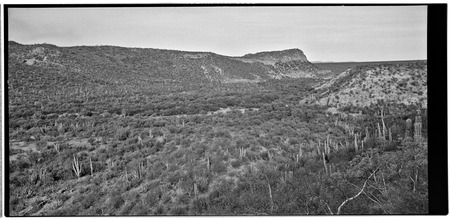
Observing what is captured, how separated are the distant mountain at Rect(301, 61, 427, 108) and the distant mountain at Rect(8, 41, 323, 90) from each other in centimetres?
47

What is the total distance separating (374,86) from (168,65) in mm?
4498

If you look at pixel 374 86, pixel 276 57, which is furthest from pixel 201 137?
pixel 374 86

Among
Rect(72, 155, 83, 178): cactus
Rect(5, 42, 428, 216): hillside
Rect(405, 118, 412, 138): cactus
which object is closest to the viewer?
Rect(5, 42, 428, 216): hillside

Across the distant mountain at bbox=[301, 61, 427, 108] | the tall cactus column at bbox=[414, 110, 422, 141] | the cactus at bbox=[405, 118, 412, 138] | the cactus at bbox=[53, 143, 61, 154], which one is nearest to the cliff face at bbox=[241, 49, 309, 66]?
the distant mountain at bbox=[301, 61, 427, 108]

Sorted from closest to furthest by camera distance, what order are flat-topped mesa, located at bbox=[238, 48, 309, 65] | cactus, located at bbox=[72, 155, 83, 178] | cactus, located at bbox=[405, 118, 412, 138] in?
cactus, located at bbox=[72, 155, 83, 178], cactus, located at bbox=[405, 118, 412, 138], flat-topped mesa, located at bbox=[238, 48, 309, 65]

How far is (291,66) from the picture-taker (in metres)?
7.23

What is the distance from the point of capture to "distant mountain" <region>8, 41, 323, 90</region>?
7.22 meters

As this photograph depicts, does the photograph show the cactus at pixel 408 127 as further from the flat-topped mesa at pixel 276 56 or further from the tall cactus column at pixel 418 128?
the flat-topped mesa at pixel 276 56

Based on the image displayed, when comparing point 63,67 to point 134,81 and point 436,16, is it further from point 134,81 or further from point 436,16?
point 436,16

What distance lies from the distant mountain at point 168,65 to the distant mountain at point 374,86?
1.53 ft

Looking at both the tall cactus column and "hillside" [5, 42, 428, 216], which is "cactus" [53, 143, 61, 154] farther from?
the tall cactus column

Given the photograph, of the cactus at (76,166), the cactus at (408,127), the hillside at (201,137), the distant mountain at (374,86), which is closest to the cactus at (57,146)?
the hillside at (201,137)

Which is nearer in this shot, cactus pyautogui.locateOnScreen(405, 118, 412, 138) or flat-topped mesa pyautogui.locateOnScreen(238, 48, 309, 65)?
cactus pyautogui.locateOnScreen(405, 118, 412, 138)

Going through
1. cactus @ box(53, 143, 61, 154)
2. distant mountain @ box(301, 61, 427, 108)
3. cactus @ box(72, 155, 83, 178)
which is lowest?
cactus @ box(72, 155, 83, 178)
